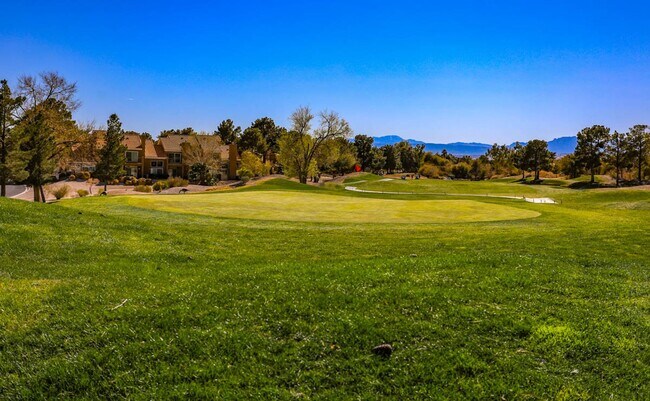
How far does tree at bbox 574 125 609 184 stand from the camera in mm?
77525

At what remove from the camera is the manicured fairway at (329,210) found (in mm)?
25828

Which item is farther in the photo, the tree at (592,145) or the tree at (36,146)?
the tree at (592,145)

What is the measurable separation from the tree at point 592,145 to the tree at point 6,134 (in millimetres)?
87680

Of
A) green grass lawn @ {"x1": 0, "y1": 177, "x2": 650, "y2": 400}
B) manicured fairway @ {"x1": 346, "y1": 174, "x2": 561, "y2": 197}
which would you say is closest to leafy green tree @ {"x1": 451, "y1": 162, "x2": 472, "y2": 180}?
manicured fairway @ {"x1": 346, "y1": 174, "x2": 561, "y2": 197}

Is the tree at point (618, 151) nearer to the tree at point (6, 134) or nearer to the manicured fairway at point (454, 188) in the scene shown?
the manicured fairway at point (454, 188)

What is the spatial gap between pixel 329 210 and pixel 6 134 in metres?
37.5

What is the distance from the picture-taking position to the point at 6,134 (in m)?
43.9

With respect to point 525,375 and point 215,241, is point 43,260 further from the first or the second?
point 525,375

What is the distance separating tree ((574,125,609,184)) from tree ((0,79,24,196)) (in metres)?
87.7

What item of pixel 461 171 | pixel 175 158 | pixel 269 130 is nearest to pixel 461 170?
pixel 461 171

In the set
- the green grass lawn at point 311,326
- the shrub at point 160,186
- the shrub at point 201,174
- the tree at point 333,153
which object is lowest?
the green grass lawn at point 311,326

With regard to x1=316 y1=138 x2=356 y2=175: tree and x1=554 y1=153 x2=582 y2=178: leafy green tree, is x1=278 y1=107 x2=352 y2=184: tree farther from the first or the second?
x1=554 y1=153 x2=582 y2=178: leafy green tree

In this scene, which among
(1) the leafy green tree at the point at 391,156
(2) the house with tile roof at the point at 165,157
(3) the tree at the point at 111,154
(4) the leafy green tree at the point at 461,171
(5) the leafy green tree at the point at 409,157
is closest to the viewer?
(3) the tree at the point at 111,154

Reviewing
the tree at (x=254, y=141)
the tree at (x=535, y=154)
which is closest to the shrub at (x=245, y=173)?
the tree at (x=254, y=141)
